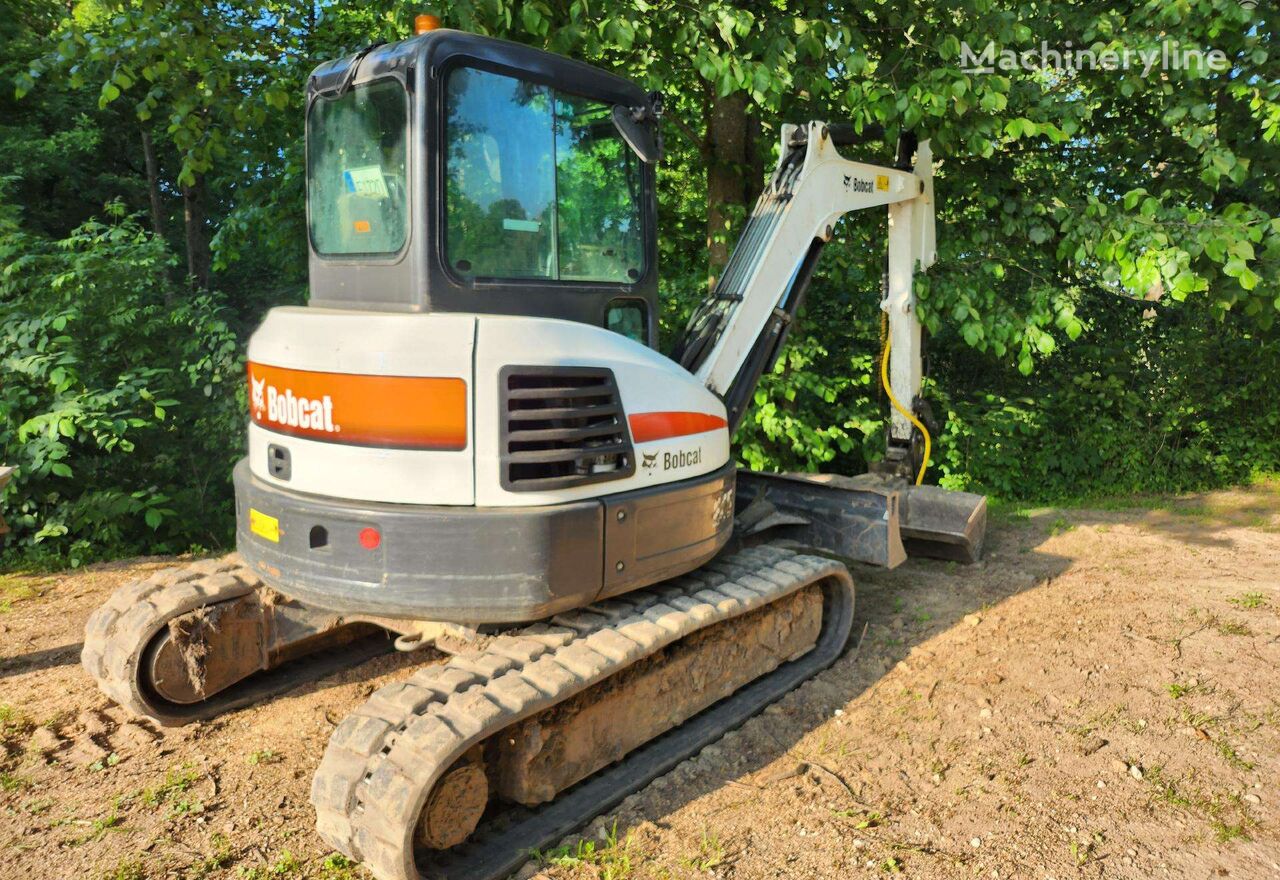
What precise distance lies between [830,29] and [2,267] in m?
5.57

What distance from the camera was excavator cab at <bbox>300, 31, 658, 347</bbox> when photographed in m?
3.20

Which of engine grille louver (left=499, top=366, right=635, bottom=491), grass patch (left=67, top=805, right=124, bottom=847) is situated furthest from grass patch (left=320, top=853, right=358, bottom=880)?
engine grille louver (left=499, top=366, right=635, bottom=491)

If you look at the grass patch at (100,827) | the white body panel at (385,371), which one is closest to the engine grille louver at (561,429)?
the white body panel at (385,371)

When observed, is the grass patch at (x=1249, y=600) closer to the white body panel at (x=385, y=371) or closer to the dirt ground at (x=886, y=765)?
the dirt ground at (x=886, y=765)

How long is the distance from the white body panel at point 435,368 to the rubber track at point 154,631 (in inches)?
29.5

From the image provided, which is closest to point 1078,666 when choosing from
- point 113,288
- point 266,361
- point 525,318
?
point 525,318

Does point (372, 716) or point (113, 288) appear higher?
point (113, 288)

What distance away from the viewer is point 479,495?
312 centimetres

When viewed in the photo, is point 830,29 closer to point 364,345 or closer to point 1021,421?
point 364,345

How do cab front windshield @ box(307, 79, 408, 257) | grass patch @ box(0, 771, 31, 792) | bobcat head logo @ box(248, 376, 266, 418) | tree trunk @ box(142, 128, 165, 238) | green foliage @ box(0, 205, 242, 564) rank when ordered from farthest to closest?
tree trunk @ box(142, 128, 165, 238) < green foliage @ box(0, 205, 242, 564) < bobcat head logo @ box(248, 376, 266, 418) < grass patch @ box(0, 771, 31, 792) < cab front windshield @ box(307, 79, 408, 257)

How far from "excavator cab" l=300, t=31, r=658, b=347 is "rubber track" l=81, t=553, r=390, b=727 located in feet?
4.08

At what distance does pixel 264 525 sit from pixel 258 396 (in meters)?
0.49

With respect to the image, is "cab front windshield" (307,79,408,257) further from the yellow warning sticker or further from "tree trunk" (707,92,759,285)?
"tree trunk" (707,92,759,285)

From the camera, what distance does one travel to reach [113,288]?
22.4 ft
